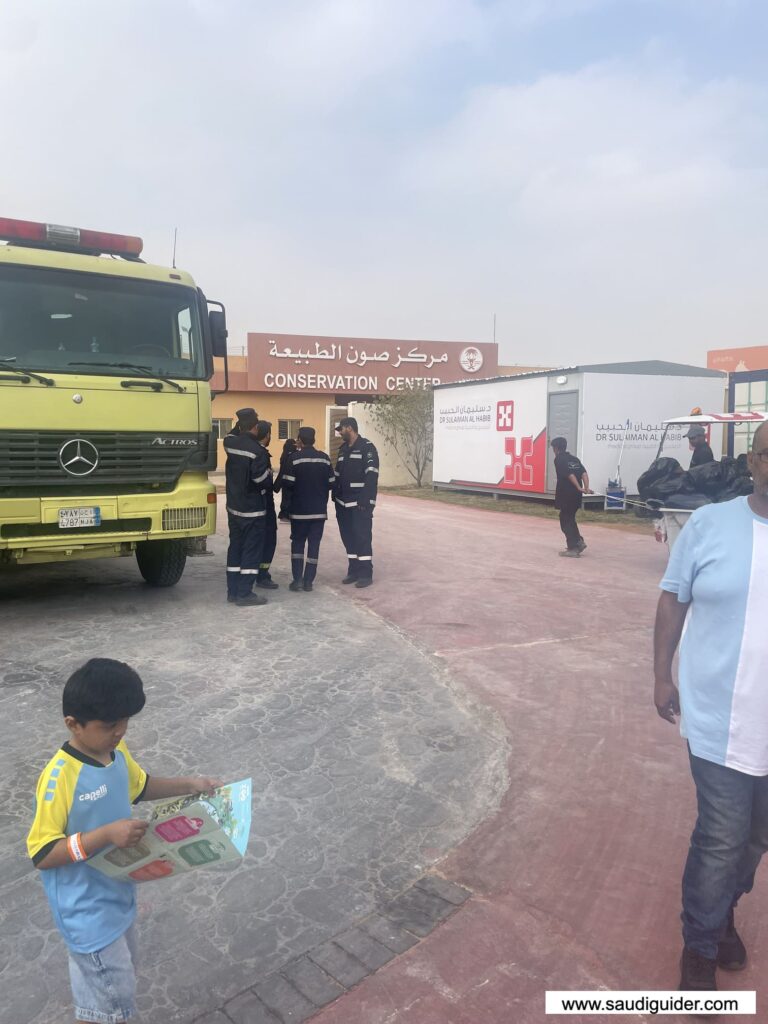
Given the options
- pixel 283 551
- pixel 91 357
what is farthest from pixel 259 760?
pixel 283 551

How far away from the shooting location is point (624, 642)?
670cm

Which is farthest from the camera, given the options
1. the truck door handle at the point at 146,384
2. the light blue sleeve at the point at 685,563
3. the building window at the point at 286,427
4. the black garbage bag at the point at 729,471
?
the building window at the point at 286,427

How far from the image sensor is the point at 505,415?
18922 mm

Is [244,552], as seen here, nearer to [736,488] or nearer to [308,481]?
[308,481]

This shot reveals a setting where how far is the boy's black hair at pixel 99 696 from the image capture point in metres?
1.91

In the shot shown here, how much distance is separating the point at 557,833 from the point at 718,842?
122 cm

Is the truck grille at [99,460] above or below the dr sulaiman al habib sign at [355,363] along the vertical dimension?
below

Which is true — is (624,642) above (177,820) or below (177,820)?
below

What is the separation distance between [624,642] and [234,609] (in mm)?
3589

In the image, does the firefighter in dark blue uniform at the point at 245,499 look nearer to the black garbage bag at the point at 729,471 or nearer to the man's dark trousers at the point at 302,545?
the man's dark trousers at the point at 302,545

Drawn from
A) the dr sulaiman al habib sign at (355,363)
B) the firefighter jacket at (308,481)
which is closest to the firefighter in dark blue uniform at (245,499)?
the firefighter jacket at (308,481)

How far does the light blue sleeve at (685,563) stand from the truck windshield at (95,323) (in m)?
5.47

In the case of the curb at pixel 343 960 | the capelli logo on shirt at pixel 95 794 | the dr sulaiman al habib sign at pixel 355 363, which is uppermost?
the dr sulaiman al habib sign at pixel 355 363

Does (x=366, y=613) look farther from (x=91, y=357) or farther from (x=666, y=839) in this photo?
(x=666, y=839)
